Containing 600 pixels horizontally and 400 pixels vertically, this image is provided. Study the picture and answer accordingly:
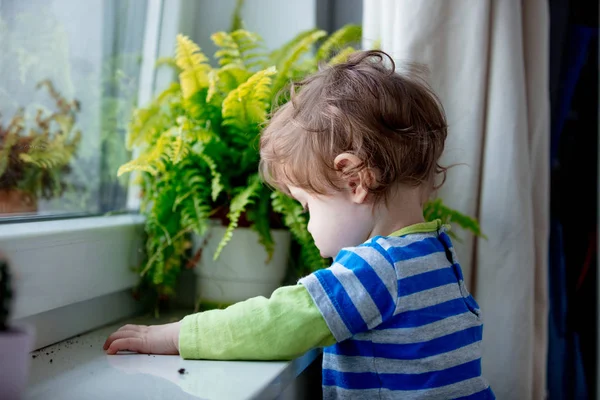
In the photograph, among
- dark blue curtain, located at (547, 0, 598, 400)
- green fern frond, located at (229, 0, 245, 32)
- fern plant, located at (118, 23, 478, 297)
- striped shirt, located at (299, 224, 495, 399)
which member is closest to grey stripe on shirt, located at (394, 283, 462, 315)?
striped shirt, located at (299, 224, 495, 399)

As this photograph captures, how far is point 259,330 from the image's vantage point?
29.8 inches

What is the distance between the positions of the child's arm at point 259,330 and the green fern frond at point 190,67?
0.44 meters

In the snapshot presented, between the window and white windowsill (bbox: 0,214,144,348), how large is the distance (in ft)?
0.19

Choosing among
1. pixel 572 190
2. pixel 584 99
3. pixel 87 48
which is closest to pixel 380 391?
pixel 87 48

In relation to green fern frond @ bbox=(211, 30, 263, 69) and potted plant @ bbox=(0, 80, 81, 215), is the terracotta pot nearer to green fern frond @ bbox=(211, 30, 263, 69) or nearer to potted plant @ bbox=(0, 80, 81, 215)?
potted plant @ bbox=(0, 80, 81, 215)

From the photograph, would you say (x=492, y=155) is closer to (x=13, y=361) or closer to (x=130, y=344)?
(x=130, y=344)

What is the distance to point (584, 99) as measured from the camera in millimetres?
2041

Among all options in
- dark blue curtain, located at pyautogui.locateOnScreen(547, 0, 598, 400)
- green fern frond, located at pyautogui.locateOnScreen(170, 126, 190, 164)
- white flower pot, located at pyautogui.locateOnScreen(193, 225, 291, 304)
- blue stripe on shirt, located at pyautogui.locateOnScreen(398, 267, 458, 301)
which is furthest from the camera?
dark blue curtain, located at pyautogui.locateOnScreen(547, 0, 598, 400)

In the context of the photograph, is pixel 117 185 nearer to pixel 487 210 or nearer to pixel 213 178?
pixel 213 178

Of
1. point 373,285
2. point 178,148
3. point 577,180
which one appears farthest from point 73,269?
point 577,180

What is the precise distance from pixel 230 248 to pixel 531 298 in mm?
588

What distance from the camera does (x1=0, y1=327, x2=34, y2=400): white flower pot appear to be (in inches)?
21.2

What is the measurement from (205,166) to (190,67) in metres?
0.17

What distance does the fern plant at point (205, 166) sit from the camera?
991mm
